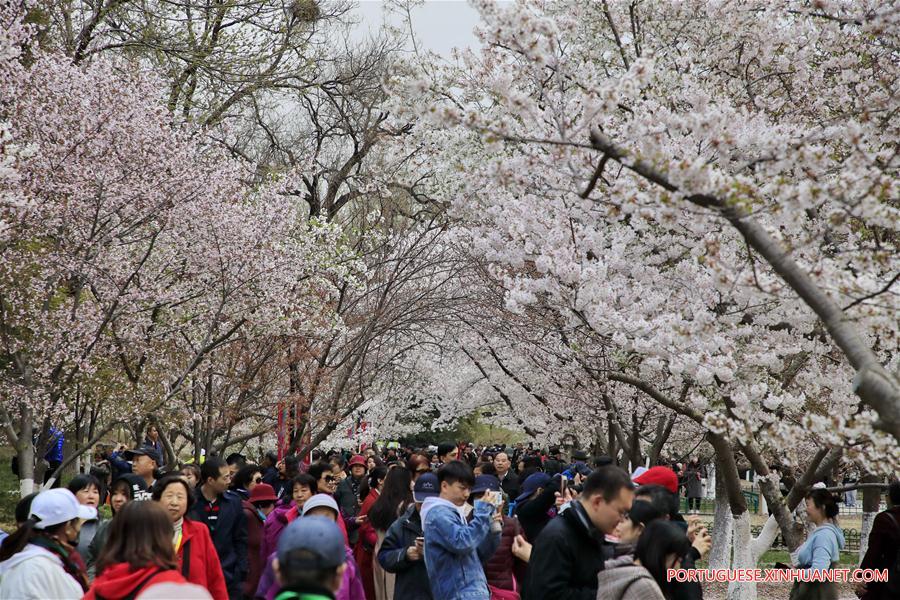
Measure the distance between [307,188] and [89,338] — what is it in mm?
11589

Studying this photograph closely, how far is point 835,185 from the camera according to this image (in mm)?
4359

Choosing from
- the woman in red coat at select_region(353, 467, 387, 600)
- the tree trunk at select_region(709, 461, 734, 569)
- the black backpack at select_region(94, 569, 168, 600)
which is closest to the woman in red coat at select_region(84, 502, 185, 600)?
the black backpack at select_region(94, 569, 168, 600)

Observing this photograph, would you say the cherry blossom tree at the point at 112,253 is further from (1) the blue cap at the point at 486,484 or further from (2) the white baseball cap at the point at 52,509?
(1) the blue cap at the point at 486,484

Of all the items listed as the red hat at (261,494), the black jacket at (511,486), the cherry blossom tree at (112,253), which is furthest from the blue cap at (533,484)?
the cherry blossom tree at (112,253)

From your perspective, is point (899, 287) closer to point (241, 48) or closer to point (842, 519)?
point (241, 48)

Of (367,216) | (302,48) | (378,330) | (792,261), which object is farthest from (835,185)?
(302,48)

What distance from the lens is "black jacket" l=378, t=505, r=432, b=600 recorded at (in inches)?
253

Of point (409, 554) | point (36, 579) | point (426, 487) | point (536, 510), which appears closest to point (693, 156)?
point (426, 487)

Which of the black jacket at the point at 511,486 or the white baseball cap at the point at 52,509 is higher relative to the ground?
the white baseball cap at the point at 52,509

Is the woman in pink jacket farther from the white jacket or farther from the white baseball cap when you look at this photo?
the white jacket

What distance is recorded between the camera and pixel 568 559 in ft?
15.8

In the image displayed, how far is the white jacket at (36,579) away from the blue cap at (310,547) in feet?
6.75

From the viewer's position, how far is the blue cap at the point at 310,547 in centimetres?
298

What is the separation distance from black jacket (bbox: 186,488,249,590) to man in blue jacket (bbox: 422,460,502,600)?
2.43m
